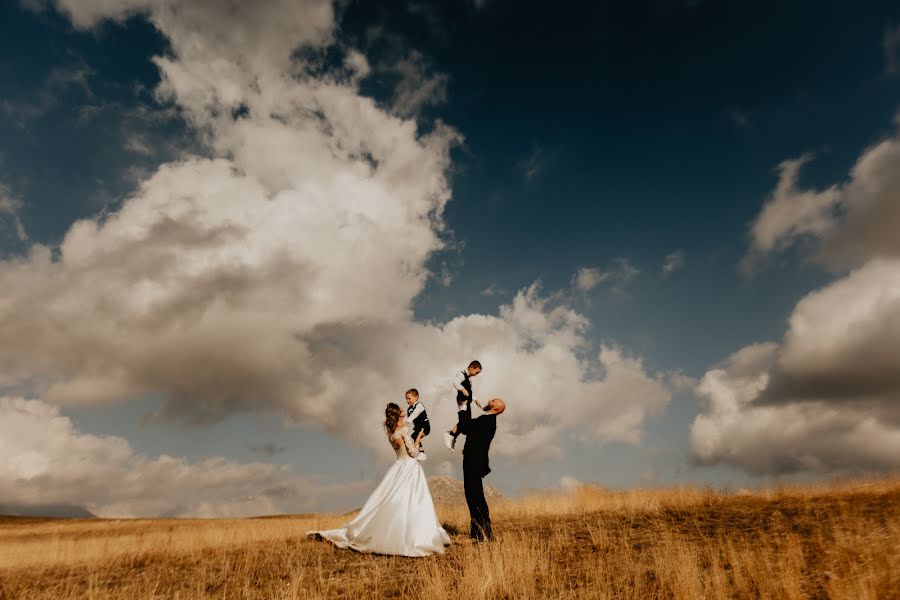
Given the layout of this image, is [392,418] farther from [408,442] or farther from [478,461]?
[478,461]

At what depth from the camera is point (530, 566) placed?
322 inches

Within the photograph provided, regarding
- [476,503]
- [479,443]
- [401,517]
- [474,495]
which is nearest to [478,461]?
[479,443]

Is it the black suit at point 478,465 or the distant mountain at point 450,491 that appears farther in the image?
the distant mountain at point 450,491

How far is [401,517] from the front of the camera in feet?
35.6

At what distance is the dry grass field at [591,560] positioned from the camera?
721cm

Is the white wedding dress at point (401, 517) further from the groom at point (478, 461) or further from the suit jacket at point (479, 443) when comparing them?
the suit jacket at point (479, 443)

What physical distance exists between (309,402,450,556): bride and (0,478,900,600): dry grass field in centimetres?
39

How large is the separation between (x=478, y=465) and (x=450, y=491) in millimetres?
23383

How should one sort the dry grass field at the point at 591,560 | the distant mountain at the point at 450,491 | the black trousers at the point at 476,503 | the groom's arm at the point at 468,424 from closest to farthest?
1. the dry grass field at the point at 591,560
2. the black trousers at the point at 476,503
3. the groom's arm at the point at 468,424
4. the distant mountain at the point at 450,491

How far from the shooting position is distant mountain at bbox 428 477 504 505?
3159 centimetres

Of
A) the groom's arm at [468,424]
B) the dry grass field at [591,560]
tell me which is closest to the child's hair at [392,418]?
the groom's arm at [468,424]

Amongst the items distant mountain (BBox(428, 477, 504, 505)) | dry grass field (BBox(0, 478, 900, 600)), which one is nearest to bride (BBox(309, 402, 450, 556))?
dry grass field (BBox(0, 478, 900, 600))

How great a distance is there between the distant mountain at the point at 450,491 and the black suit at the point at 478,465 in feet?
→ 68.7

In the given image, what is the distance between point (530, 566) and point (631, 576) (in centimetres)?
163
